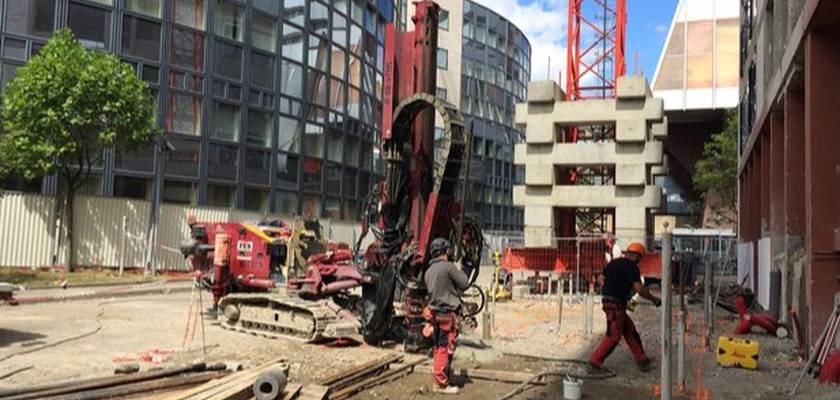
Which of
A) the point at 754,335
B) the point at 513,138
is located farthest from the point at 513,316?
the point at 513,138

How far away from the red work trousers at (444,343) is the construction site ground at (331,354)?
0.26m

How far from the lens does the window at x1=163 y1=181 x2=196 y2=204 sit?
1048 inches

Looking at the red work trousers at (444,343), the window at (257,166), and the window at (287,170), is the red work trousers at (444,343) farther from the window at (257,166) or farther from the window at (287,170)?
the window at (287,170)

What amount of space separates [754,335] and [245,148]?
2050cm

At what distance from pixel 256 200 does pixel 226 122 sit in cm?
343

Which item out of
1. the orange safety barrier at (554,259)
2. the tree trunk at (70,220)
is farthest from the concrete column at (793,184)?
the tree trunk at (70,220)

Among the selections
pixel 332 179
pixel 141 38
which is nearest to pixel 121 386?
pixel 141 38

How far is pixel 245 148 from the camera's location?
29.0 meters

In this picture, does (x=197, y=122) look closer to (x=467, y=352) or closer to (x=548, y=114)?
(x=548, y=114)

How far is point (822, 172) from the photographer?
11523mm

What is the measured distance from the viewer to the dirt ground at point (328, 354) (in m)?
8.90

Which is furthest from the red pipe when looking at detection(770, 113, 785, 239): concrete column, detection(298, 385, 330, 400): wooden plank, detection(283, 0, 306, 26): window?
detection(283, 0, 306, 26): window

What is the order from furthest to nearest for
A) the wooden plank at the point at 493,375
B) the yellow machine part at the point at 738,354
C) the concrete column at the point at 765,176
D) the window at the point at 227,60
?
the window at the point at 227,60
the concrete column at the point at 765,176
the yellow machine part at the point at 738,354
the wooden plank at the point at 493,375

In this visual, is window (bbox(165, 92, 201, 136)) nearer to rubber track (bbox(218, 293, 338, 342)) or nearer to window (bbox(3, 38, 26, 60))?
window (bbox(3, 38, 26, 60))
